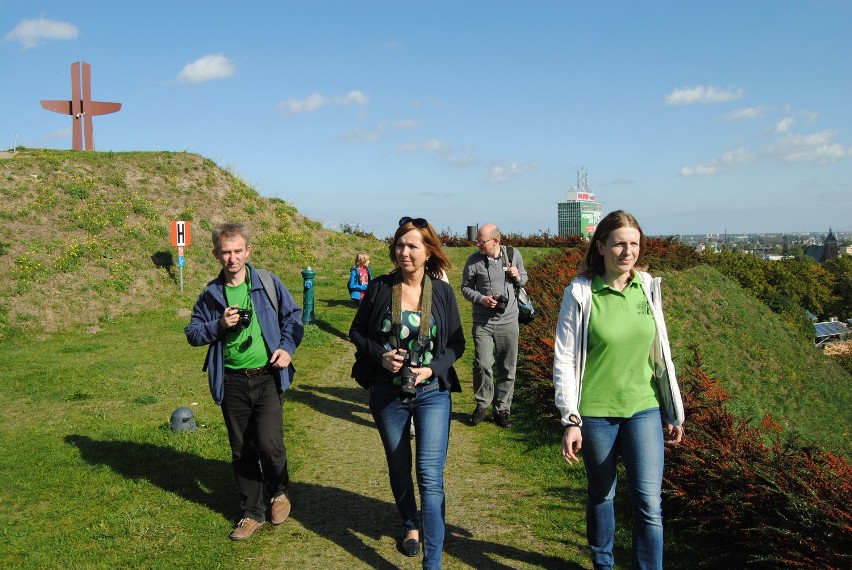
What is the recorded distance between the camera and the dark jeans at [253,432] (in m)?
4.37

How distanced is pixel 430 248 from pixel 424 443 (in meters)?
1.12

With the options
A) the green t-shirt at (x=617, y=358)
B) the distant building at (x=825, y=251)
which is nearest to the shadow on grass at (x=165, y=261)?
the green t-shirt at (x=617, y=358)

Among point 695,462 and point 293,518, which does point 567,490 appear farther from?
point 293,518

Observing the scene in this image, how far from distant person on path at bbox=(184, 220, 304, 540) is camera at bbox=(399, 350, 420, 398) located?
39.9 inches

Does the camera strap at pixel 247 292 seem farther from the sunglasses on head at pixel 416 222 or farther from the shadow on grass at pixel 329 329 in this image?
the shadow on grass at pixel 329 329

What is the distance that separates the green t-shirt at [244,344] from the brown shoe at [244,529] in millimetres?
1049

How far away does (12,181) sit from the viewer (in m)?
17.6

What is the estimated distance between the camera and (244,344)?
4.33 metres

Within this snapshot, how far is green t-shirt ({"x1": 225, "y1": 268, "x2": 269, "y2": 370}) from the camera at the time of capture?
4.32 meters

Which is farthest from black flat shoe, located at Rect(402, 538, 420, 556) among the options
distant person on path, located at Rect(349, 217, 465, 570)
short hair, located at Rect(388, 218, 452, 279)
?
short hair, located at Rect(388, 218, 452, 279)

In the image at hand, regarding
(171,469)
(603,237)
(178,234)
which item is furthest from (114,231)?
(603,237)

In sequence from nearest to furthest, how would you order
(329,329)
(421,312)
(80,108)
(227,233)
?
1. (421,312)
2. (227,233)
3. (329,329)
4. (80,108)

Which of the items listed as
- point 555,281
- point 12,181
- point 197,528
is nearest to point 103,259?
point 12,181

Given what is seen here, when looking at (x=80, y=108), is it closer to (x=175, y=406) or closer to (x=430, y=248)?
(x=175, y=406)
